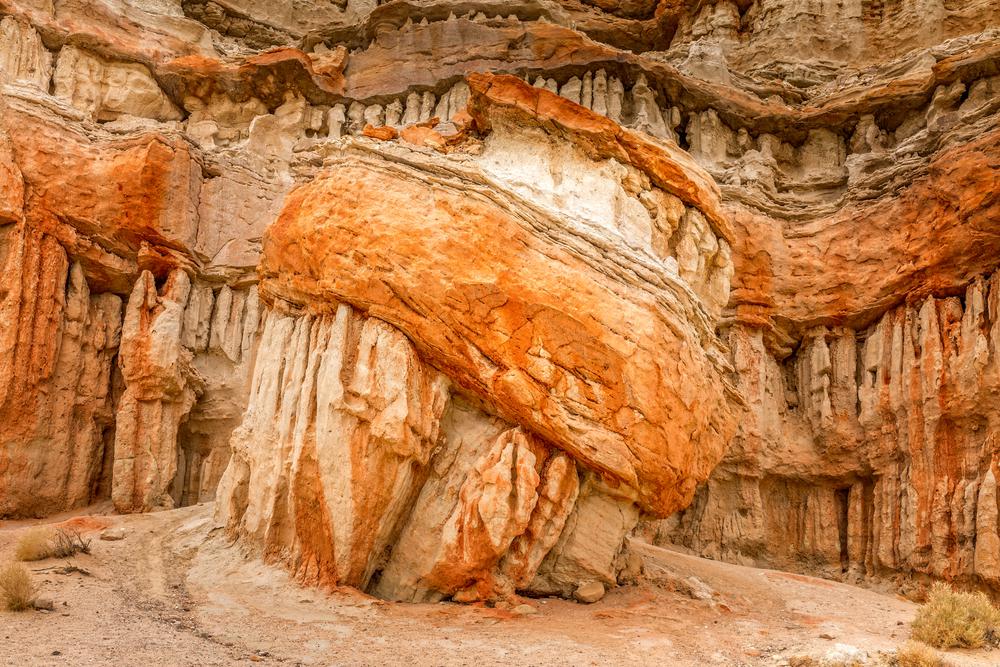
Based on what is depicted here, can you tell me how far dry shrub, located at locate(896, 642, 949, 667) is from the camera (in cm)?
621

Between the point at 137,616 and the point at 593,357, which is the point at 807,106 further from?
the point at 137,616

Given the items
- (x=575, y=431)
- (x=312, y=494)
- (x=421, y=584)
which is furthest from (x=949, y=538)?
(x=312, y=494)

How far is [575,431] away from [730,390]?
3.31 meters

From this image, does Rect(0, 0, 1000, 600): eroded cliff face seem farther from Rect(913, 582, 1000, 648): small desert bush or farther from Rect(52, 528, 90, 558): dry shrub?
Rect(913, 582, 1000, 648): small desert bush

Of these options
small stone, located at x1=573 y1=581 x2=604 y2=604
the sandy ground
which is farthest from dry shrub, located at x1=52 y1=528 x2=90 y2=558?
small stone, located at x1=573 y1=581 x2=604 y2=604

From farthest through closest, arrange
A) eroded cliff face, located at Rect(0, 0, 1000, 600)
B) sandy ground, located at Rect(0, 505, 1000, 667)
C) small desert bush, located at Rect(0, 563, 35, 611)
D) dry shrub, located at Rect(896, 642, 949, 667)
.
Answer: eroded cliff face, located at Rect(0, 0, 1000, 600), small desert bush, located at Rect(0, 563, 35, 611), sandy ground, located at Rect(0, 505, 1000, 667), dry shrub, located at Rect(896, 642, 949, 667)

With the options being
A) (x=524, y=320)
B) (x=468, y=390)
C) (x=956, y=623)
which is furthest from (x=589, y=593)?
(x=956, y=623)

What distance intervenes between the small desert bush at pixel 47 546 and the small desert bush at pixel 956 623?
9.88 m

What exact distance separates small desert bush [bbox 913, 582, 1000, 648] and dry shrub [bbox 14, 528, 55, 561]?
10042 mm

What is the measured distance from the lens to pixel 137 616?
7.12m

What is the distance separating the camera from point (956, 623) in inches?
286

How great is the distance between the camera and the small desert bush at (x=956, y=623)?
721 cm

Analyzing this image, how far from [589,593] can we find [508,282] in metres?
3.99

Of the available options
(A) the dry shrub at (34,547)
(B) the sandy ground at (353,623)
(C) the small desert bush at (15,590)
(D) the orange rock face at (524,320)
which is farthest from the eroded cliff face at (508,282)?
(C) the small desert bush at (15,590)
